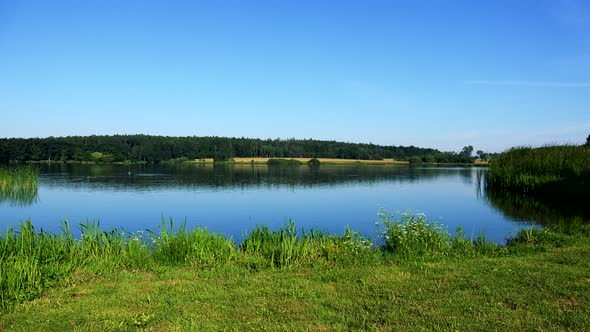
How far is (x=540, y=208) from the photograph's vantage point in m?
24.1

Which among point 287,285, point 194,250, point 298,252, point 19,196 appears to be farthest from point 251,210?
point 19,196

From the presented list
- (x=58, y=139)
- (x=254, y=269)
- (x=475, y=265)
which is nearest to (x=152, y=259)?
(x=254, y=269)

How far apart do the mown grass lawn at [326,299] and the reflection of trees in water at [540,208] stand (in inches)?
472

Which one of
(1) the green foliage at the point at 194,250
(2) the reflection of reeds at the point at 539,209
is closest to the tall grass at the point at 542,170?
(2) the reflection of reeds at the point at 539,209

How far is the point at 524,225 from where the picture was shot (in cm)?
1873

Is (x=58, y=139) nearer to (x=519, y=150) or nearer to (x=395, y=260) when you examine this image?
(x=519, y=150)

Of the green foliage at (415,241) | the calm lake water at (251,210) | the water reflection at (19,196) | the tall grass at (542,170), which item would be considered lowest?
the calm lake water at (251,210)

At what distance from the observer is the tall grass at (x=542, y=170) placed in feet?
88.8

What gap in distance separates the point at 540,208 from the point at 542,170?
8130mm

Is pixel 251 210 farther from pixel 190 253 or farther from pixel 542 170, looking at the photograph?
pixel 542 170

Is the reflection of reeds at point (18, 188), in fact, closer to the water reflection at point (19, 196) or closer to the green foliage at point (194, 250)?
the water reflection at point (19, 196)

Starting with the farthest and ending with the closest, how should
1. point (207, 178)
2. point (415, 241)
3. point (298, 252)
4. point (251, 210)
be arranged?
point (207, 178) < point (251, 210) < point (415, 241) < point (298, 252)

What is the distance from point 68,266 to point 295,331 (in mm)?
4935

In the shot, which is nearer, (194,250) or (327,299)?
(327,299)
